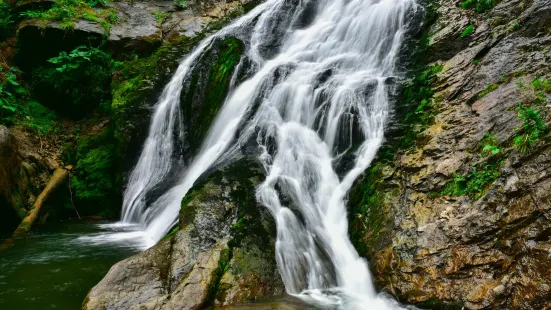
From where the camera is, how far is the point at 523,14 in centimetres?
630

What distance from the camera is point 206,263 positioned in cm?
472

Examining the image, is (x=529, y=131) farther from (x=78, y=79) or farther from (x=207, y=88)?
(x=78, y=79)

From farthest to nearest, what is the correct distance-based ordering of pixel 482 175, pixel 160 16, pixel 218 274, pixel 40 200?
1. pixel 160 16
2. pixel 40 200
3. pixel 482 175
4. pixel 218 274

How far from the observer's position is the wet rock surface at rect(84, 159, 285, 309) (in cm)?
442

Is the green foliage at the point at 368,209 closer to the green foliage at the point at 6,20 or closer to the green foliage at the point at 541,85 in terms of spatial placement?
the green foliage at the point at 541,85

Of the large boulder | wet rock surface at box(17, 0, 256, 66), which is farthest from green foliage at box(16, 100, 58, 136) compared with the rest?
the large boulder

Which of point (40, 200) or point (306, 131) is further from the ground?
point (306, 131)

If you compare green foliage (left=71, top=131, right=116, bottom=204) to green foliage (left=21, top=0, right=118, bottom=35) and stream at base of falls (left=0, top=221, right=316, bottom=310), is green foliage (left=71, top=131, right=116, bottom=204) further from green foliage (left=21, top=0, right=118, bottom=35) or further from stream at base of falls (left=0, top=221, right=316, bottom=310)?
green foliage (left=21, top=0, right=118, bottom=35)

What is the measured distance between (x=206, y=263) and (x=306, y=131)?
369cm

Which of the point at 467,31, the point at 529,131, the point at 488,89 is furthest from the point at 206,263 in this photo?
the point at 467,31

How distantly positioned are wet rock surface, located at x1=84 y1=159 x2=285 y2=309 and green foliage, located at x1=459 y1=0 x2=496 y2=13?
227 inches

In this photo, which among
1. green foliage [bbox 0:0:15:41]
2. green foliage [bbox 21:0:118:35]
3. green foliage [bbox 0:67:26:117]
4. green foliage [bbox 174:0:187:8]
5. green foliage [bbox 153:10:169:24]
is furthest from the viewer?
green foliage [bbox 174:0:187:8]

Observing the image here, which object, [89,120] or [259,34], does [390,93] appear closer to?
[259,34]

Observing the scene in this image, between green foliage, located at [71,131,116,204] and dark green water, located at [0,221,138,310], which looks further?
green foliage, located at [71,131,116,204]
